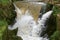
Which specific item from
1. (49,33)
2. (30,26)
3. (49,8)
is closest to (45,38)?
(49,33)

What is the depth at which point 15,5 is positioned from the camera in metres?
11.3

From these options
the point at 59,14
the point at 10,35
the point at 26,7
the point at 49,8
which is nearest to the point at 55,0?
the point at 49,8

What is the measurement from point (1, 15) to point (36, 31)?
1610mm

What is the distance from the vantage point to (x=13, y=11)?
36.5 feet

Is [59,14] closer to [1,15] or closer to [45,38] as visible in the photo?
[45,38]

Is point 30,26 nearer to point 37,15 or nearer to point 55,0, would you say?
point 37,15

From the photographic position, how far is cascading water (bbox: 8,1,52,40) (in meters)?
10.2

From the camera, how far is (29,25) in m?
10.6

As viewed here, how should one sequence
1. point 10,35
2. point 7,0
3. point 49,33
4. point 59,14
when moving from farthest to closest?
point 7,0
point 49,33
point 59,14
point 10,35

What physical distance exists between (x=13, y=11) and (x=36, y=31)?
153 cm

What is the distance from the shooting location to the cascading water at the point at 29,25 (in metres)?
10.2

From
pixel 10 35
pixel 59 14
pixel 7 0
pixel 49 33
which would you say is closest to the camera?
pixel 10 35

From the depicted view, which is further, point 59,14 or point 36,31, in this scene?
point 36,31

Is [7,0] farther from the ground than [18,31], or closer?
farther from the ground
